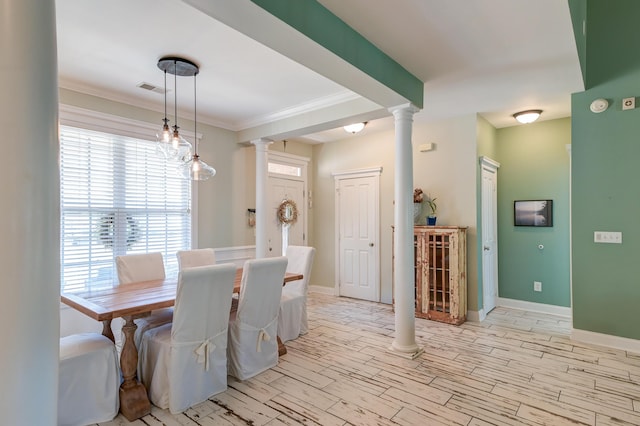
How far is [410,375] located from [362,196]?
3.17 m

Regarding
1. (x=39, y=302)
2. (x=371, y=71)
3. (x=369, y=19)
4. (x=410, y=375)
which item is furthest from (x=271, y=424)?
(x=369, y=19)

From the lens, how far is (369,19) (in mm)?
2297

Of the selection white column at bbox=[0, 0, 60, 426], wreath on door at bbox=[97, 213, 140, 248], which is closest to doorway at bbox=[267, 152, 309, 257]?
wreath on door at bbox=[97, 213, 140, 248]

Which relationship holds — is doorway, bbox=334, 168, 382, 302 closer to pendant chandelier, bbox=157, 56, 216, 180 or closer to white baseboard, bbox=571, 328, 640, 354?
white baseboard, bbox=571, 328, 640, 354

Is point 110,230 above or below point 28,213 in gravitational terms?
below

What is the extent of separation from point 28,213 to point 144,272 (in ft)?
9.27

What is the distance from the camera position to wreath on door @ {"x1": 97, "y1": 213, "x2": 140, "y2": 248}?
3.78 meters

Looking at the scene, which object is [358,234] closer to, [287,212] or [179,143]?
[287,212]

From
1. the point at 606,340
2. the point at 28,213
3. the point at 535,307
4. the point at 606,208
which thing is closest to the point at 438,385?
the point at 606,340

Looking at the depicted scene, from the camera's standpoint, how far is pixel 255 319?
2.92m

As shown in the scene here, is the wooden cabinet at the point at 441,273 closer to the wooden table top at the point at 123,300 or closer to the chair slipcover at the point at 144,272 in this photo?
the wooden table top at the point at 123,300

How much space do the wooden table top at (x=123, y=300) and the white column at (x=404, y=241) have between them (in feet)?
5.17

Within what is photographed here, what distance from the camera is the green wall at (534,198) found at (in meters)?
4.68

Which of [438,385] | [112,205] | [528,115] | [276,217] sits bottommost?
[438,385]
